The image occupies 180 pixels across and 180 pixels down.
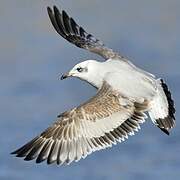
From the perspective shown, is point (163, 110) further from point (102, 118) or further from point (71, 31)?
point (71, 31)

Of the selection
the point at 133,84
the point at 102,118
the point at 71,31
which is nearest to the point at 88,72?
the point at 133,84

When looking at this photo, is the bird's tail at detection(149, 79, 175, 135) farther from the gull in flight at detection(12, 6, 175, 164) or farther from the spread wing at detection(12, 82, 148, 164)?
the spread wing at detection(12, 82, 148, 164)

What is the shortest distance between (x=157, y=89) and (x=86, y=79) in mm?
1139

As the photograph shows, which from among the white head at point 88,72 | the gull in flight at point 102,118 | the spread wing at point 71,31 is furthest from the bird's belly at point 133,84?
the spread wing at point 71,31

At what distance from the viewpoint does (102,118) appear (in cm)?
1125

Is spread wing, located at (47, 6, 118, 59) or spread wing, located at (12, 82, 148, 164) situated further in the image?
spread wing, located at (47, 6, 118, 59)

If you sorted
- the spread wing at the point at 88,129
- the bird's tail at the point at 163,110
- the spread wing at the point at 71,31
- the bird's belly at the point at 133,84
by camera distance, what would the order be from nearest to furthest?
the spread wing at the point at 88,129, the bird's belly at the point at 133,84, the bird's tail at the point at 163,110, the spread wing at the point at 71,31

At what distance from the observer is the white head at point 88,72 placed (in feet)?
39.2

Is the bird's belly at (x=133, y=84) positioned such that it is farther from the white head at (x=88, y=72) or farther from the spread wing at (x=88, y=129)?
the white head at (x=88, y=72)

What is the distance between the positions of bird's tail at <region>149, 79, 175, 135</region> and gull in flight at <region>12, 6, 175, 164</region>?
0.02 metres

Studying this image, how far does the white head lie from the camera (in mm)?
11945

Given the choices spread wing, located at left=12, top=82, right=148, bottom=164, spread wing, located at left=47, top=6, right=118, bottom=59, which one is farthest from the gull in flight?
spread wing, located at left=47, top=6, right=118, bottom=59

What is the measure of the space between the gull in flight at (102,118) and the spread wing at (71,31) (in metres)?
3.24

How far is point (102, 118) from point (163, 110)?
4.33 ft
